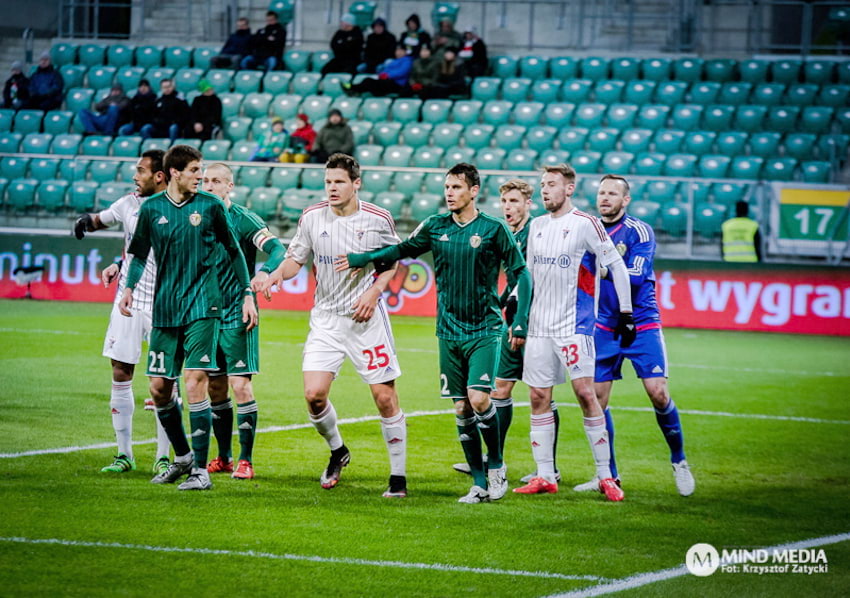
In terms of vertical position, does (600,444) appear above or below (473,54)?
below

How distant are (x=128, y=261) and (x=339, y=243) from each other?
5.48 ft

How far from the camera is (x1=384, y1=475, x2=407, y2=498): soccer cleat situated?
7668 mm

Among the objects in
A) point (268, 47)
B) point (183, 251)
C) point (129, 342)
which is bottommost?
point (129, 342)

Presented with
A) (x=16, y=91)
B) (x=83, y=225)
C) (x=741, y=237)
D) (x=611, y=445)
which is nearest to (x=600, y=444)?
(x=611, y=445)

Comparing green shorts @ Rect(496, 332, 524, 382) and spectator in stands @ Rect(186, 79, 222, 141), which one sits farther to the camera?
spectator in stands @ Rect(186, 79, 222, 141)

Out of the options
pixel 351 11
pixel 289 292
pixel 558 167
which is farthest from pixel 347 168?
pixel 351 11

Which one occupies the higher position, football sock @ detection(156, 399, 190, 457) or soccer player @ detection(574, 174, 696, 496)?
soccer player @ detection(574, 174, 696, 496)

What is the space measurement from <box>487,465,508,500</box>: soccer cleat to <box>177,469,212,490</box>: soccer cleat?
1780 millimetres

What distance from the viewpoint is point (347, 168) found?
25.2 ft

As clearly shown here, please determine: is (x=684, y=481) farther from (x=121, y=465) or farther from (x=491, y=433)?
(x=121, y=465)

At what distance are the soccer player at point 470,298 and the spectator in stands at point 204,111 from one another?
16.1 meters

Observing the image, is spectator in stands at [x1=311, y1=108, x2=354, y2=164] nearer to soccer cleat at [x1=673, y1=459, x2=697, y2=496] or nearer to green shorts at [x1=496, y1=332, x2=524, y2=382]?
green shorts at [x1=496, y1=332, x2=524, y2=382]

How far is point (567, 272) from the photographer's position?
25.9 feet

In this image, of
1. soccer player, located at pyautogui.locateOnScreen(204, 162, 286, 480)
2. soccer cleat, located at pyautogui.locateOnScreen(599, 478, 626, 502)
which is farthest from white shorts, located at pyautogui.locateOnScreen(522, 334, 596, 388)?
soccer player, located at pyautogui.locateOnScreen(204, 162, 286, 480)
